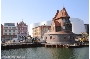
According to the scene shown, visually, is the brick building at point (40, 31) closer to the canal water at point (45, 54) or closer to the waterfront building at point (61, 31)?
the waterfront building at point (61, 31)

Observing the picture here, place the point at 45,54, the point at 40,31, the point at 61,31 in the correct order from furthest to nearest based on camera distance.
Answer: the point at 40,31
the point at 61,31
the point at 45,54

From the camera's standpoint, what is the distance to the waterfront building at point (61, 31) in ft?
65.4

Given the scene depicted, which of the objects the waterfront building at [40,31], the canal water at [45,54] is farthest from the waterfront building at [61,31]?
the canal water at [45,54]

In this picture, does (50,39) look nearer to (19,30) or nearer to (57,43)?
(57,43)

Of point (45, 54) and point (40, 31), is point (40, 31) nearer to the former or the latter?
point (40, 31)

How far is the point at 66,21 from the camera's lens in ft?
68.0

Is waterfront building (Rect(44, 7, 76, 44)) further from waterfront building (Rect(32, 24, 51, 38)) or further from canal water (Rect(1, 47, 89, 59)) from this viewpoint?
canal water (Rect(1, 47, 89, 59))

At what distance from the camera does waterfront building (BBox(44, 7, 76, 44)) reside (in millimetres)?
19922

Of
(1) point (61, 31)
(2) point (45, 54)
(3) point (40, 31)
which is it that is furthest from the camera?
(3) point (40, 31)

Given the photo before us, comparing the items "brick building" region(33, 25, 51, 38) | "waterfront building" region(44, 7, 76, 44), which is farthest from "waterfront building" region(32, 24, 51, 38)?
"waterfront building" region(44, 7, 76, 44)

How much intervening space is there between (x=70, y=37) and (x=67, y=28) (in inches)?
44.5

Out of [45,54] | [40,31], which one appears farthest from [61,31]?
[45,54]

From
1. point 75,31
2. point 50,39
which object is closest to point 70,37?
point 75,31

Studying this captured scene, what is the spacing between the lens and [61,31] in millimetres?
20375
